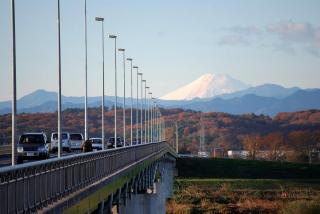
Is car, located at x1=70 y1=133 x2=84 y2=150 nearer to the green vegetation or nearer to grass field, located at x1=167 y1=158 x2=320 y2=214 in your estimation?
grass field, located at x1=167 y1=158 x2=320 y2=214

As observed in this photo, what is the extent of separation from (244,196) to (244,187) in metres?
14.1

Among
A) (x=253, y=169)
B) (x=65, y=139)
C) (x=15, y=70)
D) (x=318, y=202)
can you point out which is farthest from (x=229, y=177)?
(x=15, y=70)

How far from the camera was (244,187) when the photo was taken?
136125 millimetres

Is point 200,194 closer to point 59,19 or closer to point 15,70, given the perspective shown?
point 59,19

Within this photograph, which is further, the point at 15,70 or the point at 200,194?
the point at 200,194

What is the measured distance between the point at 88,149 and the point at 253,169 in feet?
383

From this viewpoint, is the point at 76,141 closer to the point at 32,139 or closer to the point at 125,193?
the point at 32,139

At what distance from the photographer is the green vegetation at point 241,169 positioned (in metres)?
158

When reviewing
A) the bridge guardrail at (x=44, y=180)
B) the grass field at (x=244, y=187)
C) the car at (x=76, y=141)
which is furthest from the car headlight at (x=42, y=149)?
the grass field at (x=244, y=187)

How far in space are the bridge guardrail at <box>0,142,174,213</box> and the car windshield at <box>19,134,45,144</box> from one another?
74.0ft

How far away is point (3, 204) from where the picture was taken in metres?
20.3

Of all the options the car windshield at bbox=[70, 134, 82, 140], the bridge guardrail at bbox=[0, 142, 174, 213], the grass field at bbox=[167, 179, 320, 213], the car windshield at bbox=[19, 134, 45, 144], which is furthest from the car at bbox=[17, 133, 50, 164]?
the grass field at bbox=[167, 179, 320, 213]

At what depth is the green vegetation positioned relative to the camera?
158 m

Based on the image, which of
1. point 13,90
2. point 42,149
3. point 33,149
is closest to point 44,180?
point 13,90
